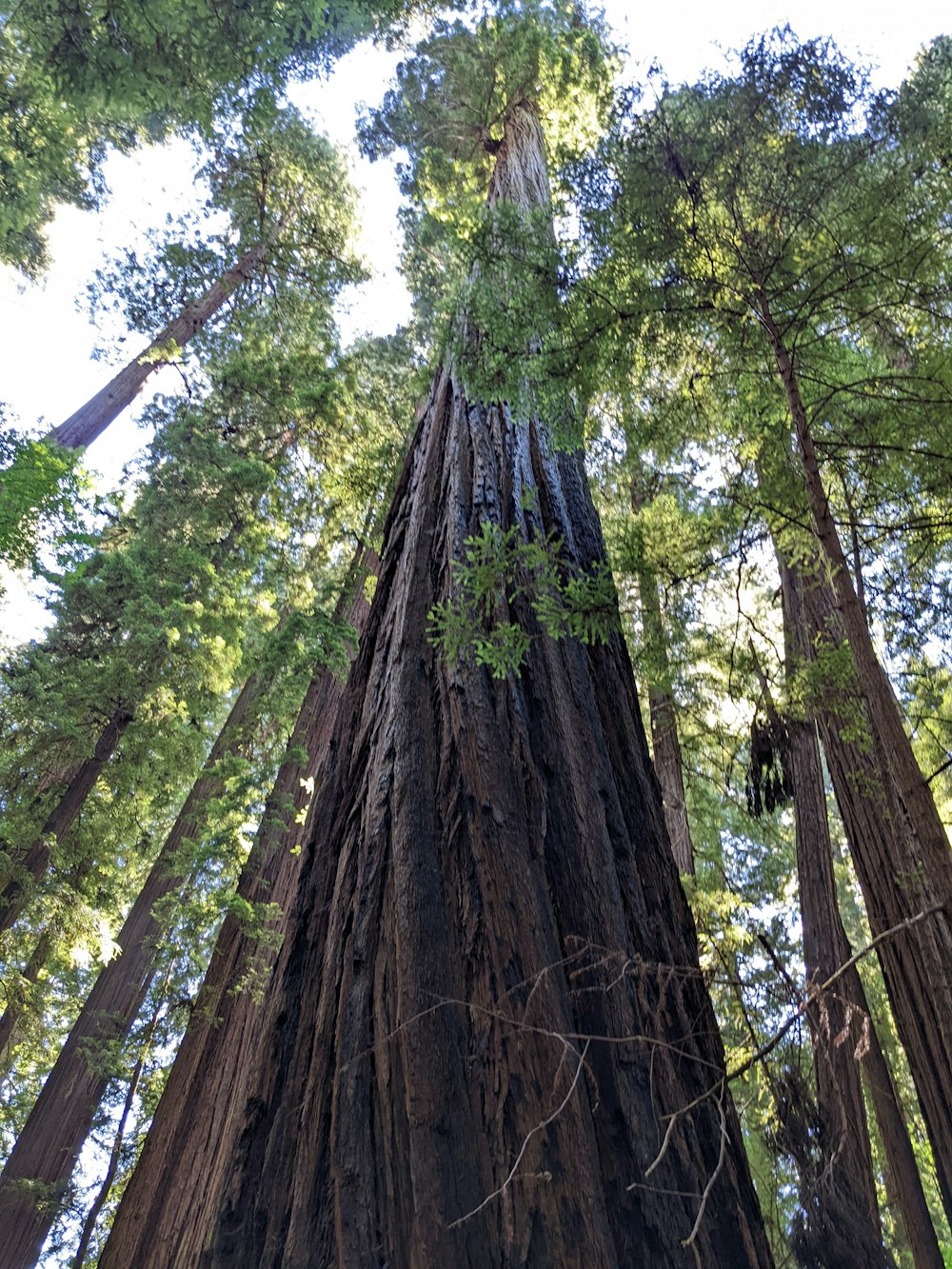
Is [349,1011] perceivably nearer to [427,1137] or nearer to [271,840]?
[427,1137]

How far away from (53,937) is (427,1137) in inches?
256

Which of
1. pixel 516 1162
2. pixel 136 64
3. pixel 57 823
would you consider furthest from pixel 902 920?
pixel 136 64

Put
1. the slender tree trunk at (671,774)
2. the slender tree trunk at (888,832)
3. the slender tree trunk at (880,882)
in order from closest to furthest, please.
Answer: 1. the slender tree trunk at (888,832)
2. the slender tree trunk at (880,882)
3. the slender tree trunk at (671,774)

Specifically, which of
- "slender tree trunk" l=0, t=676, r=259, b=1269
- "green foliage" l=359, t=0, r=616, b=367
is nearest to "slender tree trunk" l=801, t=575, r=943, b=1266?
"green foliage" l=359, t=0, r=616, b=367

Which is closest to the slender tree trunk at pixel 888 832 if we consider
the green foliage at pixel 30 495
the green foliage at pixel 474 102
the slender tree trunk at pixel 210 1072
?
the slender tree trunk at pixel 210 1072

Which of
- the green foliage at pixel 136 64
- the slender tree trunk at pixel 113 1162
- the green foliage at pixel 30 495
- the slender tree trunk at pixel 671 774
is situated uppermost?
the green foliage at pixel 136 64

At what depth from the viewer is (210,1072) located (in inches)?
233

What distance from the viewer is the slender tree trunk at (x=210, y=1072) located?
15.8 ft

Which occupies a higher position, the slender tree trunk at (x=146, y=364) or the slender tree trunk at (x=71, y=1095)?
the slender tree trunk at (x=146, y=364)

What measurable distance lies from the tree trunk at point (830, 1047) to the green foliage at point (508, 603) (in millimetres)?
1415

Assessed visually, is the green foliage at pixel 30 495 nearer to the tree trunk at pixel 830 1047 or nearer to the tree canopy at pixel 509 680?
the tree canopy at pixel 509 680

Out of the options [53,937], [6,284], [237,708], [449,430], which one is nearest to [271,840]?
[53,937]

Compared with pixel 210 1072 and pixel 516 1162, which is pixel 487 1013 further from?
pixel 210 1072

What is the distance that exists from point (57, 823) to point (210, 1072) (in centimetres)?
254
